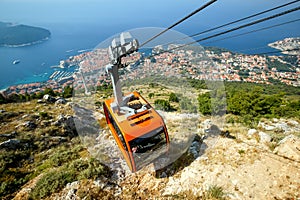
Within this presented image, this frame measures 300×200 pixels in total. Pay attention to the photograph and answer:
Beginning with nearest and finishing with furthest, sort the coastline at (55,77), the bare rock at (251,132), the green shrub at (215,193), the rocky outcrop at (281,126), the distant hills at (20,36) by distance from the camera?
the green shrub at (215,193), the bare rock at (251,132), the rocky outcrop at (281,126), the coastline at (55,77), the distant hills at (20,36)

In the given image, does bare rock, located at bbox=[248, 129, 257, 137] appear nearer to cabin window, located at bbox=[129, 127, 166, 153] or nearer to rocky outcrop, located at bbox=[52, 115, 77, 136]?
cabin window, located at bbox=[129, 127, 166, 153]

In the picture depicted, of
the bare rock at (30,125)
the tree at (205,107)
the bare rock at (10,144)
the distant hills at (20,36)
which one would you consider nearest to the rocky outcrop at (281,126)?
the tree at (205,107)

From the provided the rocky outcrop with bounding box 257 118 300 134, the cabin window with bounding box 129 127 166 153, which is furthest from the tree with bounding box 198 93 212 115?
the cabin window with bounding box 129 127 166 153

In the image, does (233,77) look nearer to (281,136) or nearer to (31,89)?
(281,136)

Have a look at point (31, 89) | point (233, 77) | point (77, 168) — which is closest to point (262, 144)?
point (77, 168)

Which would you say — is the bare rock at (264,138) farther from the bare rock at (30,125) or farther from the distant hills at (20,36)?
the distant hills at (20,36)

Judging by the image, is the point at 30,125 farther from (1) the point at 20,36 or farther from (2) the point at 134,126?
(1) the point at 20,36
